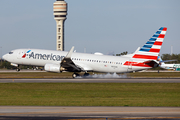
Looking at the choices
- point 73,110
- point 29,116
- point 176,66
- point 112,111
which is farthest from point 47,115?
point 176,66

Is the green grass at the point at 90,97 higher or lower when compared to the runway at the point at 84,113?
higher

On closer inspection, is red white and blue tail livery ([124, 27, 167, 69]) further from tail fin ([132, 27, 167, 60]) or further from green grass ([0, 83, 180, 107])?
green grass ([0, 83, 180, 107])

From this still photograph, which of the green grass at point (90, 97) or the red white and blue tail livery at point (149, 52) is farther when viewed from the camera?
the red white and blue tail livery at point (149, 52)

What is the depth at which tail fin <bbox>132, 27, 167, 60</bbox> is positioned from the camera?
180ft

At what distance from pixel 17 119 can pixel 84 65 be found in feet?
131

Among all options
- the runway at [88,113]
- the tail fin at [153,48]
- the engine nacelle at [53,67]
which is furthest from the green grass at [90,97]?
the tail fin at [153,48]

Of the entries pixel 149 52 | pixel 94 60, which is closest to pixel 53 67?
pixel 94 60

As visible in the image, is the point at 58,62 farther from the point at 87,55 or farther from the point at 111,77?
the point at 111,77

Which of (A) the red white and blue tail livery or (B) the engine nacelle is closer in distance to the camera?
(B) the engine nacelle

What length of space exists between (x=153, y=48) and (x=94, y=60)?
1151cm

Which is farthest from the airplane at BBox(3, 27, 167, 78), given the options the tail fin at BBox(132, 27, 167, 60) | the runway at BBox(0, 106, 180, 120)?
the runway at BBox(0, 106, 180, 120)

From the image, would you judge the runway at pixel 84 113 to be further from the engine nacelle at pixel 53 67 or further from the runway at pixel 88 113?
the engine nacelle at pixel 53 67

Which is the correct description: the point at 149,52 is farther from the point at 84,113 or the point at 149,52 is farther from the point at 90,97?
the point at 84,113

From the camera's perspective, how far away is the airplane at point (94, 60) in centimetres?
5416
